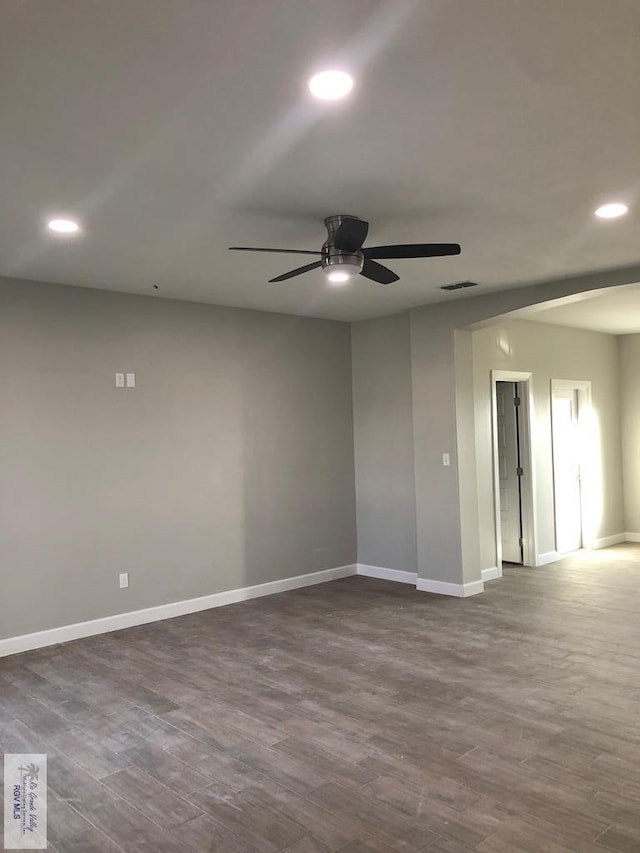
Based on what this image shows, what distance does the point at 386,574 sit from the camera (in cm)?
685

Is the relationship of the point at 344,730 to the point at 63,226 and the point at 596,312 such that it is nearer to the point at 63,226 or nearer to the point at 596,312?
the point at 63,226

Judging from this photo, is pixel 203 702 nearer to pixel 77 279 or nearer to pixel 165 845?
pixel 165 845

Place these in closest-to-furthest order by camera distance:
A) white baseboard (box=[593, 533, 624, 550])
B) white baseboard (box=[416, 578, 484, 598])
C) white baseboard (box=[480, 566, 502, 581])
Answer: white baseboard (box=[416, 578, 484, 598]) < white baseboard (box=[480, 566, 502, 581]) < white baseboard (box=[593, 533, 624, 550])

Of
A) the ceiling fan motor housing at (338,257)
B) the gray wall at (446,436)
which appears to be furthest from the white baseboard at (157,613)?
the ceiling fan motor housing at (338,257)

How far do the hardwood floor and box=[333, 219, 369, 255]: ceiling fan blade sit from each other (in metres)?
2.44

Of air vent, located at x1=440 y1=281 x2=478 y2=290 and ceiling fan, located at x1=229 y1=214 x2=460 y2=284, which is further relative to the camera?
air vent, located at x1=440 y1=281 x2=478 y2=290

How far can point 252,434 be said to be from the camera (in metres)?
6.26

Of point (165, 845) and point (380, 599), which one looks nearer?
point (165, 845)

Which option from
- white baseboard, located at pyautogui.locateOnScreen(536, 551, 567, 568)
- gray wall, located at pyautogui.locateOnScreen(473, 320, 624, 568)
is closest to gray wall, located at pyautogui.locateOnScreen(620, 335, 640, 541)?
gray wall, located at pyautogui.locateOnScreen(473, 320, 624, 568)

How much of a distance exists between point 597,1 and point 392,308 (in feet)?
14.8

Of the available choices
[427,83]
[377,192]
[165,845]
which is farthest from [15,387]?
[427,83]

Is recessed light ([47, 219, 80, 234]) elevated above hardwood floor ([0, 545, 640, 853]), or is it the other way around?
recessed light ([47, 219, 80, 234])

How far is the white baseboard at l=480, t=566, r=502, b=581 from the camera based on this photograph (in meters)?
6.57

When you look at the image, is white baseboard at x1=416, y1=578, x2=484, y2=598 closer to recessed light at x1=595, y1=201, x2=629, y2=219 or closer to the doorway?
the doorway
